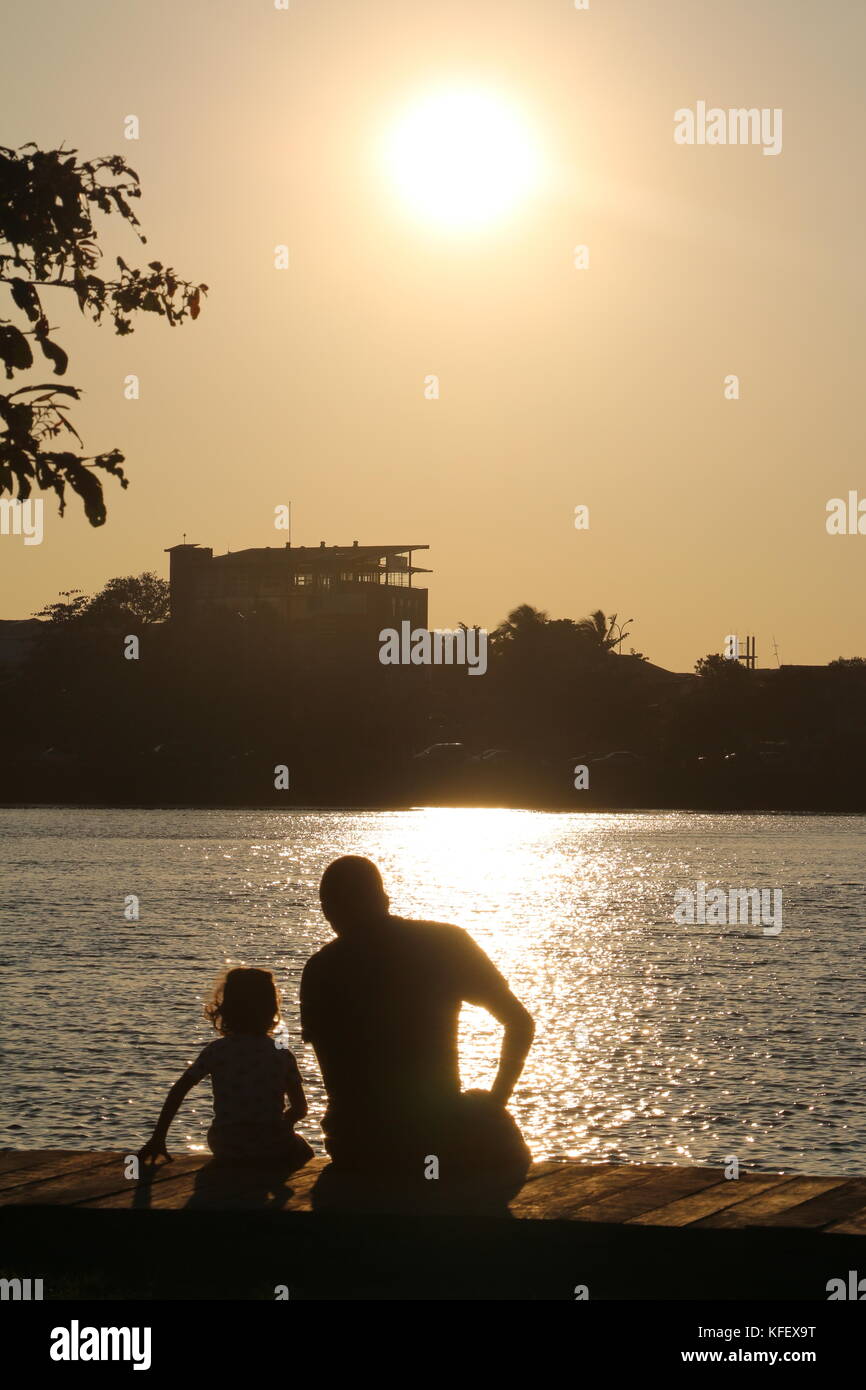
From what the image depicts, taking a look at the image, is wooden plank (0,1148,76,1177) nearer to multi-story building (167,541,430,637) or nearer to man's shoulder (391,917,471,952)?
man's shoulder (391,917,471,952)

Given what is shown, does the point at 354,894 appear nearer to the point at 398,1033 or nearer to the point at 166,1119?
the point at 398,1033

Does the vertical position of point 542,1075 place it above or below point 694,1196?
below

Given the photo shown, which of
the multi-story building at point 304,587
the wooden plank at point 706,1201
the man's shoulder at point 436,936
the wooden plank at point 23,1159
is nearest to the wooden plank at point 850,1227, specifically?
the wooden plank at point 706,1201

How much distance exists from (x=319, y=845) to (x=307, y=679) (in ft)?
144

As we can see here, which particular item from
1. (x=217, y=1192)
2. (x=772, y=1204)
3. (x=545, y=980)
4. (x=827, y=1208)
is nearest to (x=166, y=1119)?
(x=217, y=1192)

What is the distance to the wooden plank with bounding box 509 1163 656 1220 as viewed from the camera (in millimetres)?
8047

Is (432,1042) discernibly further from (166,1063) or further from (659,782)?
(659,782)

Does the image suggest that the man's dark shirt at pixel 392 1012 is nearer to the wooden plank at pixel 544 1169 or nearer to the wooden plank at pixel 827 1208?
the wooden plank at pixel 544 1169

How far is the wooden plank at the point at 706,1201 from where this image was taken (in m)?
7.88

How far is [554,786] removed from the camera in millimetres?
131375

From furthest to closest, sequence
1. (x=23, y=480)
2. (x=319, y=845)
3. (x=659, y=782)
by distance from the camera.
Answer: (x=659, y=782)
(x=319, y=845)
(x=23, y=480)

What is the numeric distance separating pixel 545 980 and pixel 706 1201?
102ft

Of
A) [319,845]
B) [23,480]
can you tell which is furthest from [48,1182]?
[319,845]

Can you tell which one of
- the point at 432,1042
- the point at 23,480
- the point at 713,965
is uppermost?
the point at 23,480
